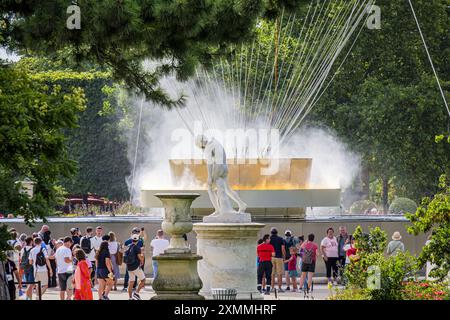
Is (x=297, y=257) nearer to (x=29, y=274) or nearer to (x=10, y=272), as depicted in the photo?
(x=29, y=274)

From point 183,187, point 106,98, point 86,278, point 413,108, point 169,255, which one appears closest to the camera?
point 169,255

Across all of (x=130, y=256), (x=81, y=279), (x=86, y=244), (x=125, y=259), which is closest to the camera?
(x=81, y=279)

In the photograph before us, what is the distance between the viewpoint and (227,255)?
27.3 m

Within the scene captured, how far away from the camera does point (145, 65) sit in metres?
26.2

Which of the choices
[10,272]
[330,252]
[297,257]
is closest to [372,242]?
[10,272]

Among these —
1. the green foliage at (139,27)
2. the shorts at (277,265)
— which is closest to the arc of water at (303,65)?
the shorts at (277,265)

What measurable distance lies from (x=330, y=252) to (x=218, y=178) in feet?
22.1

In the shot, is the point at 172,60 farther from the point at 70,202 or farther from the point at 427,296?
the point at 70,202

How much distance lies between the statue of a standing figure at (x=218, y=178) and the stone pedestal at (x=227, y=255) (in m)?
0.33

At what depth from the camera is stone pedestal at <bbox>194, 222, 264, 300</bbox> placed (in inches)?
1070

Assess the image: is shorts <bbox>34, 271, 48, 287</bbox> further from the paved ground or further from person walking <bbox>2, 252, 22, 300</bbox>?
person walking <bbox>2, 252, 22, 300</bbox>

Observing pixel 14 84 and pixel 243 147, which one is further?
pixel 243 147
